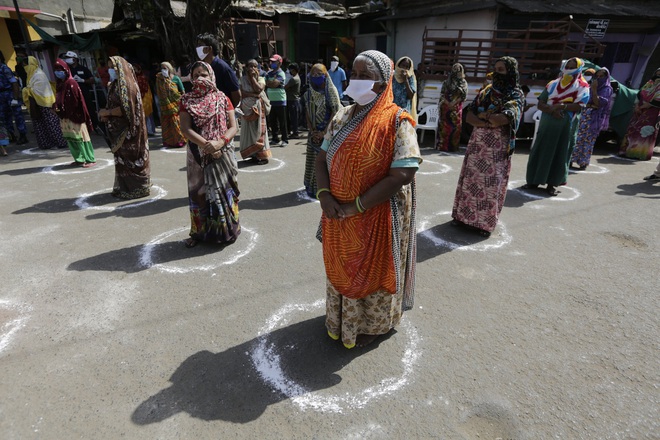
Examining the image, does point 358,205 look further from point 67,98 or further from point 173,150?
point 173,150

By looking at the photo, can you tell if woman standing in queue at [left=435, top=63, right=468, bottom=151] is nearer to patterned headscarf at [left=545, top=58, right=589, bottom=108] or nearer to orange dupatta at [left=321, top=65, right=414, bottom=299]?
patterned headscarf at [left=545, top=58, right=589, bottom=108]

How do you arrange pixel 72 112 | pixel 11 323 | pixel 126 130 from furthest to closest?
pixel 72 112 → pixel 126 130 → pixel 11 323

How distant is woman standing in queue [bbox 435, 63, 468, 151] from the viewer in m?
8.45

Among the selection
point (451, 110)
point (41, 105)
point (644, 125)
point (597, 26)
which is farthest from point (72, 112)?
point (597, 26)

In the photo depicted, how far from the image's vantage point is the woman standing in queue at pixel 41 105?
8359 mm

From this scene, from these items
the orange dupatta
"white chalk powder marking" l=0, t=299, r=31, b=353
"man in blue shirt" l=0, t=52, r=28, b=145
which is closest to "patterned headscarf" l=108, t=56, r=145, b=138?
"white chalk powder marking" l=0, t=299, r=31, b=353

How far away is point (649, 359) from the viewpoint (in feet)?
8.77

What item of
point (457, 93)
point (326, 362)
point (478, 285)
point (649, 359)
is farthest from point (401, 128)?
point (457, 93)

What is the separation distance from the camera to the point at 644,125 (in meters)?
8.35

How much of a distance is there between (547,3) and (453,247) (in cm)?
1236

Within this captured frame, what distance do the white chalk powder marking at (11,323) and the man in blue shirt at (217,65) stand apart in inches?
133

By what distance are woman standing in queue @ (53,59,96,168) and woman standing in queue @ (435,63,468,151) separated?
24.1 ft

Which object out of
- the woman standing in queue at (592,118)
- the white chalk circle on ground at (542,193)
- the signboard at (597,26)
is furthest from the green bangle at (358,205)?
the signboard at (597,26)

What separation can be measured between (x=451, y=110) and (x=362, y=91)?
24.0ft
